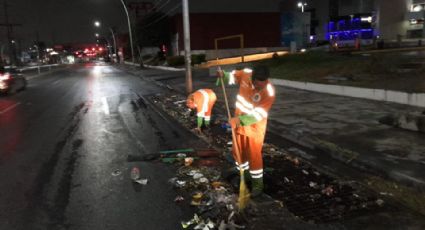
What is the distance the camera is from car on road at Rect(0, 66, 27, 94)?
63.4 feet

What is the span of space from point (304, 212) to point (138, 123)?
6933 millimetres

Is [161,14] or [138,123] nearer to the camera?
[138,123]

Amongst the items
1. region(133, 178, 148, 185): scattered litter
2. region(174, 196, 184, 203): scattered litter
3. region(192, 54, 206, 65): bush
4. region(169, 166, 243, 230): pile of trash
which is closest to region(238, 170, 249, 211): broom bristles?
region(169, 166, 243, 230): pile of trash

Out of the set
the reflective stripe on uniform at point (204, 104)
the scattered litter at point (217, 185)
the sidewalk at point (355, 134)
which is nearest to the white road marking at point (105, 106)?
the reflective stripe on uniform at point (204, 104)

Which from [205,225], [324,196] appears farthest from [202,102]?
[205,225]

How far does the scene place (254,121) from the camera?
190 inches

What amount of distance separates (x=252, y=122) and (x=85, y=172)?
125 inches

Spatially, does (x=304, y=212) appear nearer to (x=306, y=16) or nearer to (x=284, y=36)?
(x=284, y=36)

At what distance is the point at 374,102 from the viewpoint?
1147 cm

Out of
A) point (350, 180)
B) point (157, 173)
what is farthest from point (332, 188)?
point (157, 173)

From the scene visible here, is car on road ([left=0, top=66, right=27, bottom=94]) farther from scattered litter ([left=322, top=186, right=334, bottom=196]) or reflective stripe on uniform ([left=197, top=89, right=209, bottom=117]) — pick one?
scattered litter ([left=322, top=186, right=334, bottom=196])

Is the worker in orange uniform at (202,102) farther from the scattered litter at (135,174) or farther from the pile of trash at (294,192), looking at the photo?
the scattered litter at (135,174)

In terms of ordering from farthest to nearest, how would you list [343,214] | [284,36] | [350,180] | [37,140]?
[284,36] < [37,140] < [350,180] < [343,214]

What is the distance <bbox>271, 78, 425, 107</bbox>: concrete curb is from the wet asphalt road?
620 cm
